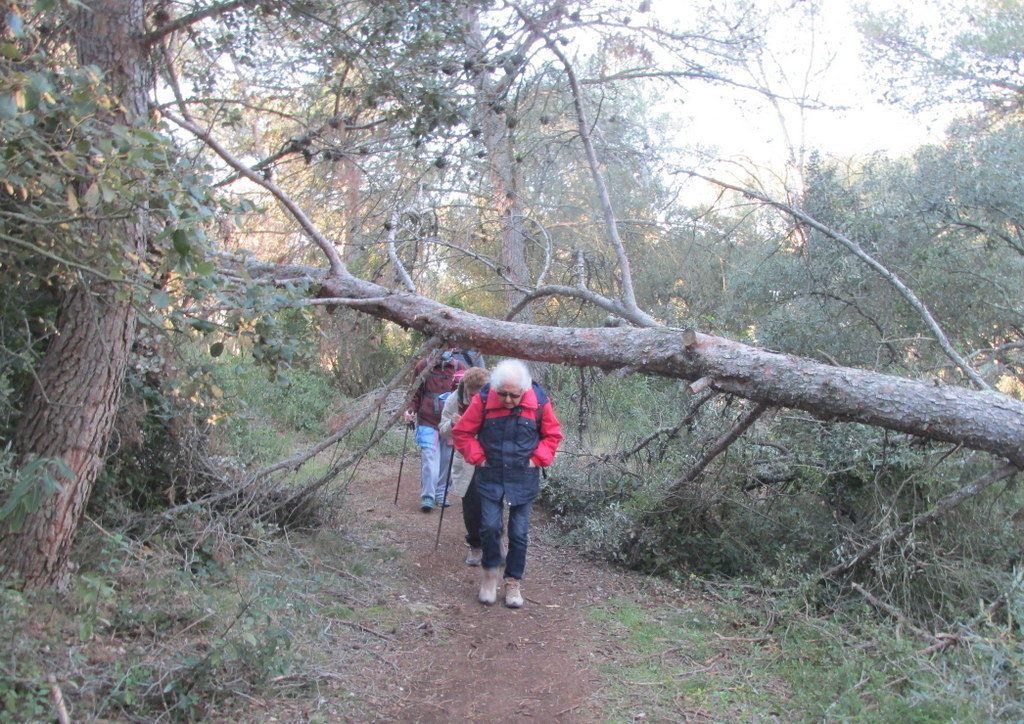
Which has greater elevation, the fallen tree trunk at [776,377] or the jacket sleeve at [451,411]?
the fallen tree trunk at [776,377]

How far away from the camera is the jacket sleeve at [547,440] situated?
6.09 m

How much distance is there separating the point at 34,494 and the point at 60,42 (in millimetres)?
3238

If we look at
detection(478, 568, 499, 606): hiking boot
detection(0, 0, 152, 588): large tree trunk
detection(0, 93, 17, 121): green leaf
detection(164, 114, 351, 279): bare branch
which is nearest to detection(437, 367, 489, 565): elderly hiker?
detection(478, 568, 499, 606): hiking boot

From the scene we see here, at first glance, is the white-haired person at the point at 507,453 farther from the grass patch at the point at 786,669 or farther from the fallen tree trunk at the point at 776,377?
the grass patch at the point at 786,669

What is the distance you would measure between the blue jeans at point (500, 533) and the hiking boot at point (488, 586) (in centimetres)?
5

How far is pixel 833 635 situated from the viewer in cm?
488

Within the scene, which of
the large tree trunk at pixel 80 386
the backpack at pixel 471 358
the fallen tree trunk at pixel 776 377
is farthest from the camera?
the backpack at pixel 471 358

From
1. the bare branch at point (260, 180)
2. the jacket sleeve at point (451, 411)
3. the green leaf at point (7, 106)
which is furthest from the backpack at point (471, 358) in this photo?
the green leaf at point (7, 106)

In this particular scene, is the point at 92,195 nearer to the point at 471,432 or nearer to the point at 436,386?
the point at 471,432

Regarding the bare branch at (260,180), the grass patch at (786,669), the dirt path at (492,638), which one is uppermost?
the bare branch at (260,180)

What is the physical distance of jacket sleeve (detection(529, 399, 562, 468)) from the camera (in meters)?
6.09

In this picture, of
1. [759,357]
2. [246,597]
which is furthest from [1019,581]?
[246,597]

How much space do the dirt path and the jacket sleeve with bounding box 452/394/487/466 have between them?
1.13m

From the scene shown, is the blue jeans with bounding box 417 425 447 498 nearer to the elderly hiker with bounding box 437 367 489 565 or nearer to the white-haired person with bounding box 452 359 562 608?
the elderly hiker with bounding box 437 367 489 565
